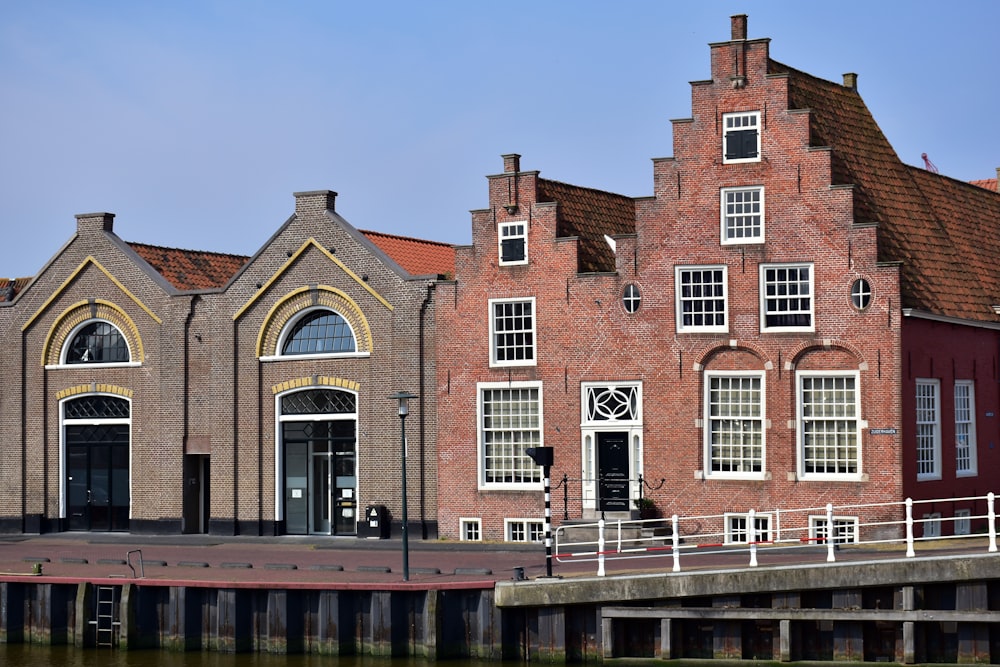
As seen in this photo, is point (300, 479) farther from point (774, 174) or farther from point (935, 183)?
point (935, 183)

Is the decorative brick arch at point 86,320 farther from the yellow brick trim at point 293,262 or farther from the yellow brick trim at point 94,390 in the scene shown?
the yellow brick trim at point 293,262

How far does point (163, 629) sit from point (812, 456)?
47.7 feet

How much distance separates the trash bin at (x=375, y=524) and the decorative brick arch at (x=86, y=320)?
8.74 meters

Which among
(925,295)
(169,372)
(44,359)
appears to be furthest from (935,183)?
(44,359)

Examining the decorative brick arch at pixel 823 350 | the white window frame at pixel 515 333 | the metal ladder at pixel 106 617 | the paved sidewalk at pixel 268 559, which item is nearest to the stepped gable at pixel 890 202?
the decorative brick arch at pixel 823 350

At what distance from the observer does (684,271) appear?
119ft

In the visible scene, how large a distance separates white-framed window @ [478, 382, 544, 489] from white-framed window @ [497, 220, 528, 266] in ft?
10.0

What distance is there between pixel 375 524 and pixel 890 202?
50.1 feet

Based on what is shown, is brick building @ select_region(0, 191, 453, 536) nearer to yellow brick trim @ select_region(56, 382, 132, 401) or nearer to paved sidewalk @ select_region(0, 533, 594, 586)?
yellow brick trim @ select_region(56, 382, 132, 401)

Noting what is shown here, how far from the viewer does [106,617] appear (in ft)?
105

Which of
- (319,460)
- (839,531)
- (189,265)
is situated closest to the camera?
(839,531)

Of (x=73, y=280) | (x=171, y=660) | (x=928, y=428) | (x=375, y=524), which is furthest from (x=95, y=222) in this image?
(x=928, y=428)

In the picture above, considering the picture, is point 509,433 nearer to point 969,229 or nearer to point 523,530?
point 523,530

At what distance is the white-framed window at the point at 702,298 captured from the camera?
35.9 metres
